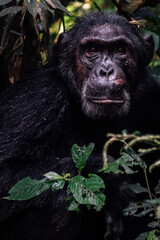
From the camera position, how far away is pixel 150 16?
5.88 meters

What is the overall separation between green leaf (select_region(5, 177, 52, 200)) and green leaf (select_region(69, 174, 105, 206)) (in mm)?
241

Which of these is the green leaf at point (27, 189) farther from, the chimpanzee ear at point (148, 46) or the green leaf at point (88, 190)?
the chimpanzee ear at point (148, 46)

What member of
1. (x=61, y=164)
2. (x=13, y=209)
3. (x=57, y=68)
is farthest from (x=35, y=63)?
(x=13, y=209)

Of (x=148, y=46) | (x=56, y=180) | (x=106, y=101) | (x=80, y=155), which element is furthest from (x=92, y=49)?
(x=56, y=180)

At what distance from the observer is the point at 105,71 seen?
428 centimetres

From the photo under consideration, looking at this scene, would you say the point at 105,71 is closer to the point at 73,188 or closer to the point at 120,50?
the point at 120,50

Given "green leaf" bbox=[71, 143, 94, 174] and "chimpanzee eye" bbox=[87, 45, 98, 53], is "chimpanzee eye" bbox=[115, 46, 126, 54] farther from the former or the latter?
"green leaf" bbox=[71, 143, 94, 174]

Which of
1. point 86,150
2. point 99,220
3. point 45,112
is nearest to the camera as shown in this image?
point 86,150

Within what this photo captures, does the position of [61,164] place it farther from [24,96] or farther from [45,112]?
[24,96]

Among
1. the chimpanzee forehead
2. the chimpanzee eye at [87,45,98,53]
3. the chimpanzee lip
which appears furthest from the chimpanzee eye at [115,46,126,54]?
the chimpanzee lip

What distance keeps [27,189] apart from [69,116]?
73.1 inches

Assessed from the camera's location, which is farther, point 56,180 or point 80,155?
point 80,155

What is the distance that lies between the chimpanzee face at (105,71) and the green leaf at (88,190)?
56.9 inches

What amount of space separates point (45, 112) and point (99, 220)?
1.62 m
